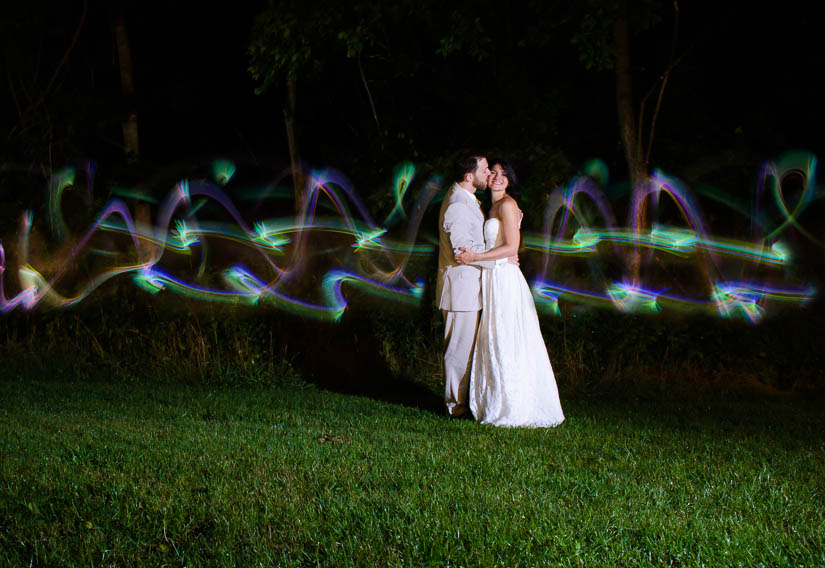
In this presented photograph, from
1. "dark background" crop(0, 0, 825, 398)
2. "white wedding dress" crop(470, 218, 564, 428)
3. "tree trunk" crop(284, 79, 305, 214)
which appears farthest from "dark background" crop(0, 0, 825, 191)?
"white wedding dress" crop(470, 218, 564, 428)

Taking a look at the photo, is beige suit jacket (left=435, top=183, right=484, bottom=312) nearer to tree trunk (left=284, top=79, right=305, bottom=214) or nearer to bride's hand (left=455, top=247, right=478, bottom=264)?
bride's hand (left=455, top=247, right=478, bottom=264)

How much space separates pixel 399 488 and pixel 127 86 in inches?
505

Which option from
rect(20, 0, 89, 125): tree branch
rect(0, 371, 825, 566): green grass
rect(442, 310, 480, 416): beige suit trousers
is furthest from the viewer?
rect(20, 0, 89, 125): tree branch

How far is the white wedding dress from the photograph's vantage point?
7.12 meters

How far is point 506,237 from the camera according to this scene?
23.9ft

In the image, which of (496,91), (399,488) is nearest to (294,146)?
(496,91)

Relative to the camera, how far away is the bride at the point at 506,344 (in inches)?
281

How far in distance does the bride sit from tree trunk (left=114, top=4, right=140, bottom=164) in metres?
10.4

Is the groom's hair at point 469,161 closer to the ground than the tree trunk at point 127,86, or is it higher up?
closer to the ground

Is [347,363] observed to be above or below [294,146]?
below

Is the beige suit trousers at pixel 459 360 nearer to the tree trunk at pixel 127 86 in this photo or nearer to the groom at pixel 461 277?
the groom at pixel 461 277

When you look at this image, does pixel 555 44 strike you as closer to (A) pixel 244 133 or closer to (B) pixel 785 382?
(B) pixel 785 382

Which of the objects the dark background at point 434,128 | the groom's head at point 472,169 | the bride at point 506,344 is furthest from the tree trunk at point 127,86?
the bride at point 506,344

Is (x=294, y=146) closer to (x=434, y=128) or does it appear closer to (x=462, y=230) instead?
(x=434, y=128)
